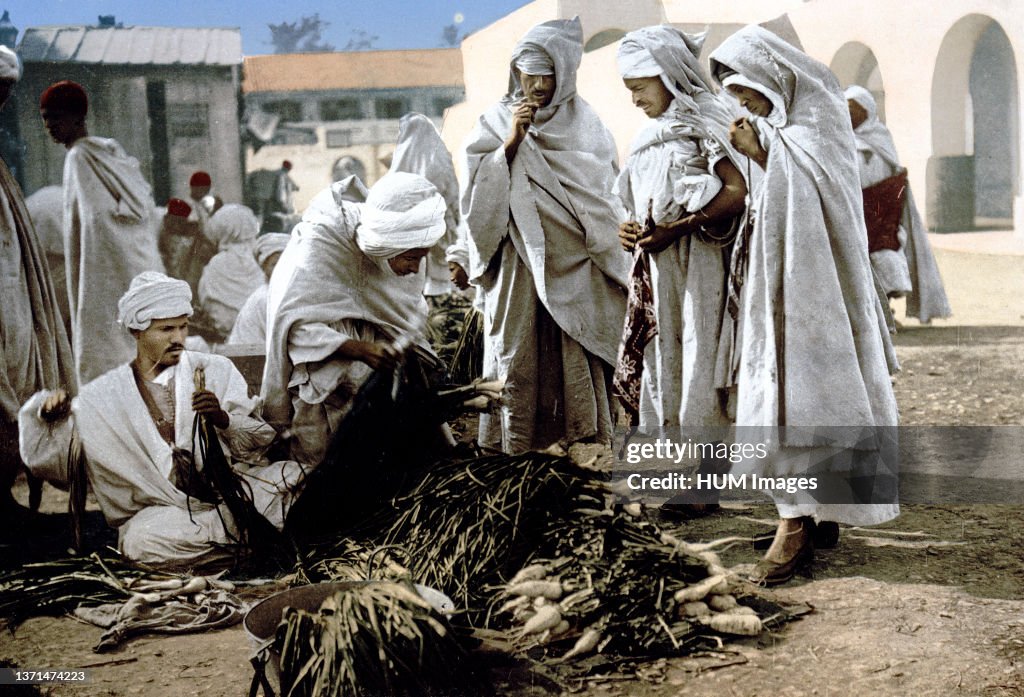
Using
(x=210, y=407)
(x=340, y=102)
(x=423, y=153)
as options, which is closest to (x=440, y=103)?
(x=423, y=153)

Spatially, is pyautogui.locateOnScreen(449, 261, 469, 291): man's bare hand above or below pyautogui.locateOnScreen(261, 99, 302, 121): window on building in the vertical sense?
below

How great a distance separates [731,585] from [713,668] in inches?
16.9

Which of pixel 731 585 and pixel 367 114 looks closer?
pixel 731 585

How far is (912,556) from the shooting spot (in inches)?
174

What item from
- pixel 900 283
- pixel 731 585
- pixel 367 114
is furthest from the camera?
pixel 900 283

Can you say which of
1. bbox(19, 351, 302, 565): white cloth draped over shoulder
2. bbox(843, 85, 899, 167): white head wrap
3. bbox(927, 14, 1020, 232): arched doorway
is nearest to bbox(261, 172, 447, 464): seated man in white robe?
bbox(19, 351, 302, 565): white cloth draped over shoulder

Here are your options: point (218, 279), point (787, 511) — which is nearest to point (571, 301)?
point (787, 511)

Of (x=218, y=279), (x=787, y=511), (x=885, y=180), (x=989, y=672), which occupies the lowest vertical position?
(x=989, y=672)

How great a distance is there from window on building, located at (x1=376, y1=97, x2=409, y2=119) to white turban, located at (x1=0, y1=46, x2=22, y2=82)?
1600 millimetres

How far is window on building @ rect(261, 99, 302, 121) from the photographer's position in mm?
5199

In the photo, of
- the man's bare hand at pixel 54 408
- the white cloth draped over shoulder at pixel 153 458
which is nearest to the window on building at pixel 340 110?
the white cloth draped over shoulder at pixel 153 458

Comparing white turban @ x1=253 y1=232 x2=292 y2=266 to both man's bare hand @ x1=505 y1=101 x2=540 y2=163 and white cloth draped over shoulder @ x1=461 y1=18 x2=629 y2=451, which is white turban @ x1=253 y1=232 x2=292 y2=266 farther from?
man's bare hand @ x1=505 y1=101 x2=540 y2=163

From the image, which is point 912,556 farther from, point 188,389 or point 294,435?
point 188,389

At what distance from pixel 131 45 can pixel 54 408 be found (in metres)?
1.66
